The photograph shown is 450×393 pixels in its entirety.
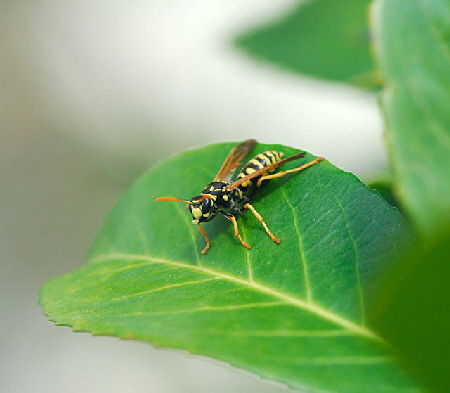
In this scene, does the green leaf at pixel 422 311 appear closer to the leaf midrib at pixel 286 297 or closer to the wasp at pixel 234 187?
the leaf midrib at pixel 286 297

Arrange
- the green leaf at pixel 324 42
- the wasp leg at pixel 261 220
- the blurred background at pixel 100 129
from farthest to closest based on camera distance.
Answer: the blurred background at pixel 100 129 → the green leaf at pixel 324 42 → the wasp leg at pixel 261 220

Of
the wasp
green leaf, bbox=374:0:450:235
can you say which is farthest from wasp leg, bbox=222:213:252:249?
green leaf, bbox=374:0:450:235

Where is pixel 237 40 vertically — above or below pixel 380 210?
above

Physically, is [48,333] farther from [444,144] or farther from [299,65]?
[444,144]

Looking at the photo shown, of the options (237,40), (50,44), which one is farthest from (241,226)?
(50,44)

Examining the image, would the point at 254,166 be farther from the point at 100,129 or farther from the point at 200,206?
the point at 100,129

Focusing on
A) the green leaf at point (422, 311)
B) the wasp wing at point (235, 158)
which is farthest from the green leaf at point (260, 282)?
the green leaf at point (422, 311)
